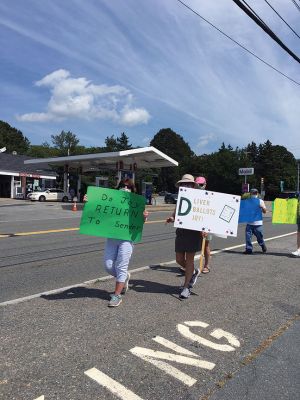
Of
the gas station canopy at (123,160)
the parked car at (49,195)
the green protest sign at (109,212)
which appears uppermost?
the gas station canopy at (123,160)

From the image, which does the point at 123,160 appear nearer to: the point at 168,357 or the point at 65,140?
the point at 168,357

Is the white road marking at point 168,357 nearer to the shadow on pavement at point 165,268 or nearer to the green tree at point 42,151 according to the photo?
the shadow on pavement at point 165,268

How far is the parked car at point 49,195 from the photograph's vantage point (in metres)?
45.6

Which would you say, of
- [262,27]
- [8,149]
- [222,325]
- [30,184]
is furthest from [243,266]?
[8,149]

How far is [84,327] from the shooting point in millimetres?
4949

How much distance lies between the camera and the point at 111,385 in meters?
3.68

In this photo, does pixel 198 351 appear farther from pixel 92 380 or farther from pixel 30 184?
pixel 30 184

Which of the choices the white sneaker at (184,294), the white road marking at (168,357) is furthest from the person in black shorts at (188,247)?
the white road marking at (168,357)

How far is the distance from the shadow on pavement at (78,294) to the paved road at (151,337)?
0.6 inches

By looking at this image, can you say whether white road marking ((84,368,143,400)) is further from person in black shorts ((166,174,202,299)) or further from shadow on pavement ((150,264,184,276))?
shadow on pavement ((150,264,184,276))

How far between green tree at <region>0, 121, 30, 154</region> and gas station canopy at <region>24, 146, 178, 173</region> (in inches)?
2376

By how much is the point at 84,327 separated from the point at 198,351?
129 centimetres

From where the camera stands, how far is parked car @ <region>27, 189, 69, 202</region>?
45.6 metres

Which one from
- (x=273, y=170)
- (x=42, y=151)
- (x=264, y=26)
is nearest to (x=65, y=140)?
(x=42, y=151)
